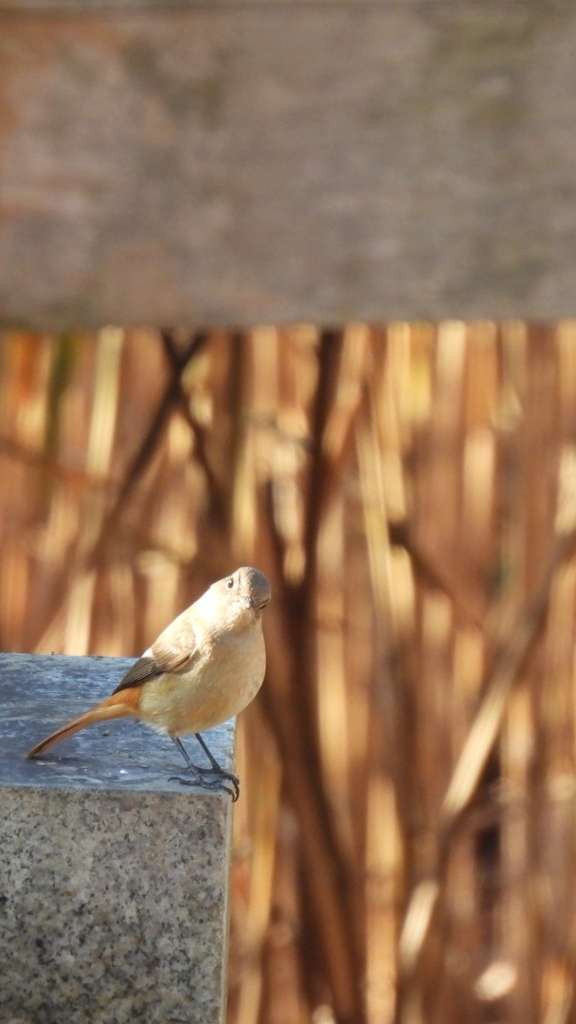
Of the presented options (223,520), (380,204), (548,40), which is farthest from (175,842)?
(223,520)

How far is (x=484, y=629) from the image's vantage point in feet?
11.5

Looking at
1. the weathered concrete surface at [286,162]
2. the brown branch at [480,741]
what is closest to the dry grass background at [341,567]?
the brown branch at [480,741]

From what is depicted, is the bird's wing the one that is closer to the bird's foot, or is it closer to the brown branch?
the bird's foot

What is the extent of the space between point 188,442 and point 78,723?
1659mm

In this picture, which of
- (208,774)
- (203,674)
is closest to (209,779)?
(208,774)

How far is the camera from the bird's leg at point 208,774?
69.0 inches

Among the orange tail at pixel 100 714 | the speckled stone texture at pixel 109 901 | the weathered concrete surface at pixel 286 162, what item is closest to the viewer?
the speckled stone texture at pixel 109 901

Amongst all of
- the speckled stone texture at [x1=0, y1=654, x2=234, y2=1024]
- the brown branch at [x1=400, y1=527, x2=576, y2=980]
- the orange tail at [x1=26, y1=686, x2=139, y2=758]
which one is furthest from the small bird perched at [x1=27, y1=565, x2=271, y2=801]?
the brown branch at [x1=400, y1=527, x2=576, y2=980]

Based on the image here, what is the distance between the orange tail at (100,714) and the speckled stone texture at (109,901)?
0.32ft

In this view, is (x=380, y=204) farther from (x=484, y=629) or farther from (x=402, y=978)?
(x=402, y=978)

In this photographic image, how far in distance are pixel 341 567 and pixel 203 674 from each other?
164 cm

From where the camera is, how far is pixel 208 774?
1.81m

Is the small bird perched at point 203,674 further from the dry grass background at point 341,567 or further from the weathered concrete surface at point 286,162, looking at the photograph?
the dry grass background at point 341,567

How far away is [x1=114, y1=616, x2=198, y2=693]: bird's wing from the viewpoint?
76.0 inches
